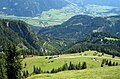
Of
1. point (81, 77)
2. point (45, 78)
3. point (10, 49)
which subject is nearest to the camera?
point (10, 49)

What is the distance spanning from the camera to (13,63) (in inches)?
2911

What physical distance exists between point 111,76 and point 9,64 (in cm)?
3291

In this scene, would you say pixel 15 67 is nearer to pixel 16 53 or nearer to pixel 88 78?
pixel 16 53

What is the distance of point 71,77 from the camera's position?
97375mm

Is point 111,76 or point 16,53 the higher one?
point 16,53

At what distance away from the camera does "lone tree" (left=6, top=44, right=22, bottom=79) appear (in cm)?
7323

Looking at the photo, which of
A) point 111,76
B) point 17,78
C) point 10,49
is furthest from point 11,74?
point 111,76

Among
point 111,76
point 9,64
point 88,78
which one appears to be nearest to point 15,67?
point 9,64

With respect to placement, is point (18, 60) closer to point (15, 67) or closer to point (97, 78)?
point (15, 67)

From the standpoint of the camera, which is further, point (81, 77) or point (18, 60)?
point (81, 77)

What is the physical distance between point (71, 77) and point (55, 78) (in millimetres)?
5762

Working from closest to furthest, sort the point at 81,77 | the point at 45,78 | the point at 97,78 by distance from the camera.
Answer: the point at 97,78, the point at 81,77, the point at 45,78

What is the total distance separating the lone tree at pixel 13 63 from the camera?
73.2m

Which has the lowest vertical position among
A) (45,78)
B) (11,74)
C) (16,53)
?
(45,78)
